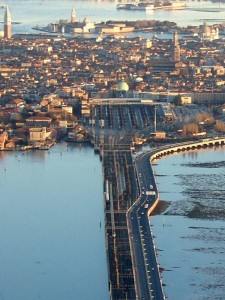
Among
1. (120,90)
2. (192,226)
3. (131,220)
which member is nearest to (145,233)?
(131,220)

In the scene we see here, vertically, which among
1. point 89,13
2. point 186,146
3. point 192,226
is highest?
point 192,226

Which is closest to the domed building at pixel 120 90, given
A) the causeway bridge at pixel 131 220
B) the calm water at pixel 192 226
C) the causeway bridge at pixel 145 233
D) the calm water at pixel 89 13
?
the causeway bridge at pixel 131 220

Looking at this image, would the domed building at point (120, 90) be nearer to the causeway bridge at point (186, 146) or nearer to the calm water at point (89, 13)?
the causeway bridge at point (186, 146)

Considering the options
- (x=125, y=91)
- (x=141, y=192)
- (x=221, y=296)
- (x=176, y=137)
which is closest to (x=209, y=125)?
(x=176, y=137)

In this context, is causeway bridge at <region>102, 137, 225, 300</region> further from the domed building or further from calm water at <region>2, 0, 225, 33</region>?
calm water at <region>2, 0, 225, 33</region>

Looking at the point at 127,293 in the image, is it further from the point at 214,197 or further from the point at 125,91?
the point at 125,91

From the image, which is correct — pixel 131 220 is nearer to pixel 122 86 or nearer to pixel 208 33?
pixel 122 86

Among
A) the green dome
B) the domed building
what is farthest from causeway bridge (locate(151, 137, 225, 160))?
the green dome
